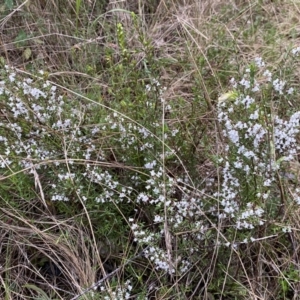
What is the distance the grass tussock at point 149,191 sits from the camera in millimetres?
1927

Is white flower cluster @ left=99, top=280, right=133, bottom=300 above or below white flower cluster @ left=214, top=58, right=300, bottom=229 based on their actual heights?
below

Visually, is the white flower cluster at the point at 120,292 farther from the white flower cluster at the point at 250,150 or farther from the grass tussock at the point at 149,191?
the white flower cluster at the point at 250,150

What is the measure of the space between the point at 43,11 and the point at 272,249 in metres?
1.96

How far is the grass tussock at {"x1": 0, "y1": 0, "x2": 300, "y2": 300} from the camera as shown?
6.32 feet

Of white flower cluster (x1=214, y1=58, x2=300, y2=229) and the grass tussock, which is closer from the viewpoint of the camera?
white flower cluster (x1=214, y1=58, x2=300, y2=229)

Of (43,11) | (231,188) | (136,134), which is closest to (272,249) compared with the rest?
(231,188)

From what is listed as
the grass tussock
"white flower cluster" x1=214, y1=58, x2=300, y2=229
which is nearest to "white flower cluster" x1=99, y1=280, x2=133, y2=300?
the grass tussock

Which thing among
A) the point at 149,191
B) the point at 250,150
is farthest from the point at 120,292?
the point at 250,150

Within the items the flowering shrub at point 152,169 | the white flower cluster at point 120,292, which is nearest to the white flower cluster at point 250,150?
the flowering shrub at point 152,169

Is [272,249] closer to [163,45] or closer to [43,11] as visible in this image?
[163,45]

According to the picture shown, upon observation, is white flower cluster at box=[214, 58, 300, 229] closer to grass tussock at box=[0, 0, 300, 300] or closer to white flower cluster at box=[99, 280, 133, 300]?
grass tussock at box=[0, 0, 300, 300]

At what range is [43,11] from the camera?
3184 millimetres

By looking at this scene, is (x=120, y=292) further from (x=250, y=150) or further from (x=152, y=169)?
(x=250, y=150)

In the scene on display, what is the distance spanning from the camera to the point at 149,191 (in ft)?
7.02
